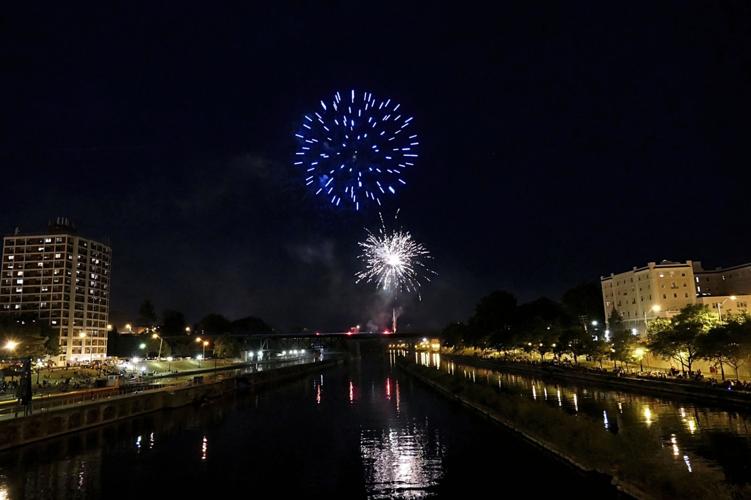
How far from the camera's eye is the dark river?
2703 cm

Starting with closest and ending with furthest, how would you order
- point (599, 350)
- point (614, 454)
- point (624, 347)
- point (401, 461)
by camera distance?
point (614, 454)
point (401, 461)
point (624, 347)
point (599, 350)

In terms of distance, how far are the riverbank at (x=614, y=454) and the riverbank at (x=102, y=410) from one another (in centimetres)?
3417

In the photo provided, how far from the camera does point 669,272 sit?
103625mm

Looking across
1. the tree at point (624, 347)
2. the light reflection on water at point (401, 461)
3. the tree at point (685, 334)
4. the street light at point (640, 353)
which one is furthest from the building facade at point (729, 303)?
the light reflection on water at point (401, 461)

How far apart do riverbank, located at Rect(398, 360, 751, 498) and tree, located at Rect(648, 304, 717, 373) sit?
25773 millimetres

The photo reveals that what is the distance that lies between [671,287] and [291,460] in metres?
92.7

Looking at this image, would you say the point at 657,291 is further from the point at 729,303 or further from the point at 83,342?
the point at 83,342

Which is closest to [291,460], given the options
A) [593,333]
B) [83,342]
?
[593,333]

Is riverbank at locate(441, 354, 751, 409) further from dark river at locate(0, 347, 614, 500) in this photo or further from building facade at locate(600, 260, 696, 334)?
building facade at locate(600, 260, 696, 334)

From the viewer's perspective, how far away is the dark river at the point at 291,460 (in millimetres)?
27031

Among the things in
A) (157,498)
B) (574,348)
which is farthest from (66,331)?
(157,498)

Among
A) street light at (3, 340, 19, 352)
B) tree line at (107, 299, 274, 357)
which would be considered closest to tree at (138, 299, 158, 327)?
tree line at (107, 299, 274, 357)

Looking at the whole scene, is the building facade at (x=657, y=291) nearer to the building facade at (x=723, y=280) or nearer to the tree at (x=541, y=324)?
the building facade at (x=723, y=280)

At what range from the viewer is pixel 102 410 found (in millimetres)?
47812
